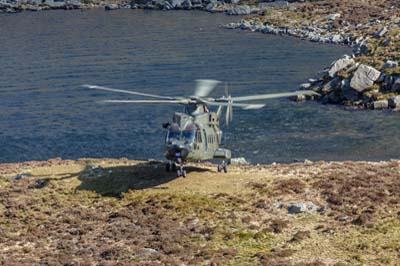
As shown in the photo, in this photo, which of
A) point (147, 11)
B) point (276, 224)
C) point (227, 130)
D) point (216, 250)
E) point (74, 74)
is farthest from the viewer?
point (147, 11)

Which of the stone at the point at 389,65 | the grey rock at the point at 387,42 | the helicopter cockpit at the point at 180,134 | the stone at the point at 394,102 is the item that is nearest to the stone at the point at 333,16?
the grey rock at the point at 387,42

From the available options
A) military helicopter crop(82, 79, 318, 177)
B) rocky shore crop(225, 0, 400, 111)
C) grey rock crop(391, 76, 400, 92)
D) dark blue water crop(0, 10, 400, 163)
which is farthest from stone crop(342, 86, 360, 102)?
military helicopter crop(82, 79, 318, 177)

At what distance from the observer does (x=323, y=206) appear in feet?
113

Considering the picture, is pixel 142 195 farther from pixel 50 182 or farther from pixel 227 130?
pixel 227 130

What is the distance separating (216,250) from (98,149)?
107 ft

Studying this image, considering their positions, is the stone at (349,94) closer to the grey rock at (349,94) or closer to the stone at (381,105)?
the grey rock at (349,94)

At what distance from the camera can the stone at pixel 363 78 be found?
7356 cm

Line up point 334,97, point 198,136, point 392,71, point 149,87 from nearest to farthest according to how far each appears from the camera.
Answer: point 198,136 < point 334,97 < point 392,71 < point 149,87

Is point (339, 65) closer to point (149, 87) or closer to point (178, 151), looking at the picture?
point (149, 87)

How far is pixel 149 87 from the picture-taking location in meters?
83.2

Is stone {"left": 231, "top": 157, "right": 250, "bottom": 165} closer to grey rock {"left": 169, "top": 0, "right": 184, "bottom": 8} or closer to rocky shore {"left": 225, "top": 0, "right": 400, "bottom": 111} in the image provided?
rocky shore {"left": 225, "top": 0, "right": 400, "bottom": 111}

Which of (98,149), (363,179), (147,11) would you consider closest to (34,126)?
(98,149)

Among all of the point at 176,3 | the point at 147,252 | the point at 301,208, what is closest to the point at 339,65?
the point at 301,208

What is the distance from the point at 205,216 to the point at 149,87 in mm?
50444
